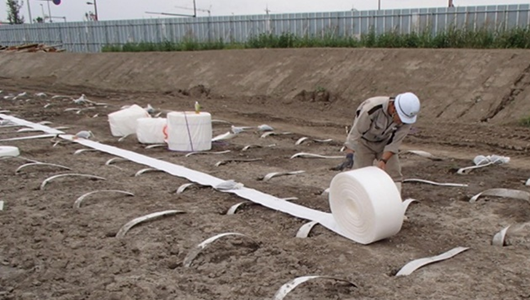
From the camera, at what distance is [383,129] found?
4.84 m

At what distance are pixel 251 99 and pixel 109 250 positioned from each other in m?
12.3

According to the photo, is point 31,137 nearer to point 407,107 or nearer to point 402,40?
point 407,107

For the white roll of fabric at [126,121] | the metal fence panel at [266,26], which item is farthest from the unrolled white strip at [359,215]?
the metal fence panel at [266,26]

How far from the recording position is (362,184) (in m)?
4.05

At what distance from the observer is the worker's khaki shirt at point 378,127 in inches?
184

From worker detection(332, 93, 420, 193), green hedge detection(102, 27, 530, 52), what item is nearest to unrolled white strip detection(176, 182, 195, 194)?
worker detection(332, 93, 420, 193)

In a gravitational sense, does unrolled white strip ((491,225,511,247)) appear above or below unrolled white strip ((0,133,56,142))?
above

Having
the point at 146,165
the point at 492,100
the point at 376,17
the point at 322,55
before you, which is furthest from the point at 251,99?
the point at 146,165

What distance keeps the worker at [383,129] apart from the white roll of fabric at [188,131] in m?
3.36

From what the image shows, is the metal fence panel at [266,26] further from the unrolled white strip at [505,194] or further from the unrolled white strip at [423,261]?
the unrolled white strip at [423,261]

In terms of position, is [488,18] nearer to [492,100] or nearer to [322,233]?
[492,100]

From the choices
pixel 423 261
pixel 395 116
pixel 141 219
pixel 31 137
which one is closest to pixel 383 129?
pixel 395 116

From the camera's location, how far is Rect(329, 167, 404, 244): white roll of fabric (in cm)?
399

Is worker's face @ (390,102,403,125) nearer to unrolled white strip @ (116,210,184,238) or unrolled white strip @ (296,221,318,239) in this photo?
unrolled white strip @ (296,221,318,239)
